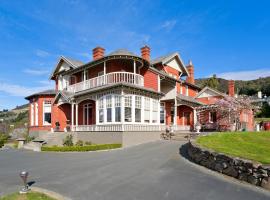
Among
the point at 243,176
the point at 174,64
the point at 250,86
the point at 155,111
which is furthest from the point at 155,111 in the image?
the point at 250,86

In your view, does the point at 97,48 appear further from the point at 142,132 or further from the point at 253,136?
the point at 253,136

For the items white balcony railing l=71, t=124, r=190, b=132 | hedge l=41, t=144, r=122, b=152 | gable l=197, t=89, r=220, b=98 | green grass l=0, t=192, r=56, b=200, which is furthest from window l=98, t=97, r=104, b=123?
gable l=197, t=89, r=220, b=98

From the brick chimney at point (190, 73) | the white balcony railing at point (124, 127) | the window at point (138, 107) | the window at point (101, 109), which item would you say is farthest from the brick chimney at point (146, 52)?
the brick chimney at point (190, 73)

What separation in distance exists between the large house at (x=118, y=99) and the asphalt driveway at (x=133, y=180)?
7.07 metres

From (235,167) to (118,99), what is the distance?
1256 centimetres

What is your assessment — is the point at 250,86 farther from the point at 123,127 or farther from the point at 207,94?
the point at 123,127

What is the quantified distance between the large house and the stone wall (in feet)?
29.9

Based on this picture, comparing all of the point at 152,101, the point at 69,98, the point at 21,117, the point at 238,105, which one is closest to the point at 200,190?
the point at 152,101

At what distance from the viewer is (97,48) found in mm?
29359

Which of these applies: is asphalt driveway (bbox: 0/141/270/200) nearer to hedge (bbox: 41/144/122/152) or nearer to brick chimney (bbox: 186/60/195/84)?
hedge (bbox: 41/144/122/152)

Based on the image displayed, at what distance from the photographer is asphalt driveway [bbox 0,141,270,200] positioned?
311 inches

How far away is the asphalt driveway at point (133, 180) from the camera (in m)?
7.89

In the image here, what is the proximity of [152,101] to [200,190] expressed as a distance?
15436 mm

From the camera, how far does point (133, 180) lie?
948 cm
